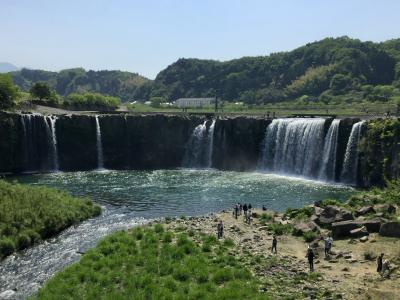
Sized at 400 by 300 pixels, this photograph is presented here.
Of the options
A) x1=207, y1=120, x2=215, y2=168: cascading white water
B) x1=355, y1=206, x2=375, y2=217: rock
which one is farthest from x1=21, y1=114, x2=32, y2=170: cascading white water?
x1=355, y1=206, x2=375, y2=217: rock

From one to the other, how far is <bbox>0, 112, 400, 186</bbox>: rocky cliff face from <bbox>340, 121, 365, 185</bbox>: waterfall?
566 centimetres

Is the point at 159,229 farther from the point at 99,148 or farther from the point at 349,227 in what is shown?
the point at 99,148

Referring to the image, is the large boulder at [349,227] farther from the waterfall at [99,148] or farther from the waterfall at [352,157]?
the waterfall at [99,148]

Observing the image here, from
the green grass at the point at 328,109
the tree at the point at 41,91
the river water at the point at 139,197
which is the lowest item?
the river water at the point at 139,197

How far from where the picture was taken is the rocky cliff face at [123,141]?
84.8m

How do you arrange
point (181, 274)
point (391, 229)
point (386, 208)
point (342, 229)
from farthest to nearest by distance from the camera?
Result: point (386, 208) → point (342, 229) → point (391, 229) → point (181, 274)

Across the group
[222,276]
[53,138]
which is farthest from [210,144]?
[222,276]

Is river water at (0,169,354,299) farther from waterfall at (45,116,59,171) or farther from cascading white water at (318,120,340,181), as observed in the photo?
waterfall at (45,116,59,171)

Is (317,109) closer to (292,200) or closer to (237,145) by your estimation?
(237,145)

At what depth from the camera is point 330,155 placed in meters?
74.7

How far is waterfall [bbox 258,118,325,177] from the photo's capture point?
3046 inches

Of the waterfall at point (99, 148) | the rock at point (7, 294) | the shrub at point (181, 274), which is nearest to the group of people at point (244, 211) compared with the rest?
the shrub at point (181, 274)

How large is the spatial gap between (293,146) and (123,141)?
32320 mm

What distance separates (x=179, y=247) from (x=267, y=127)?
54969 mm
